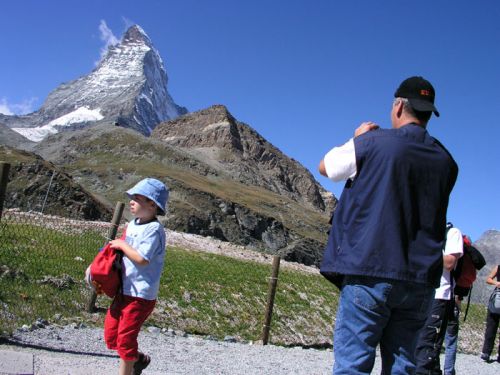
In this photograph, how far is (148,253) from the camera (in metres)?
4.58

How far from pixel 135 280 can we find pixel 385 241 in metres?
2.38

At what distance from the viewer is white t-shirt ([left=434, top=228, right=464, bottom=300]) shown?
5.95 meters

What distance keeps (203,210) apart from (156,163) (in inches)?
1554

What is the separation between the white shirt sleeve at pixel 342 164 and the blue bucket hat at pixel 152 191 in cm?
200

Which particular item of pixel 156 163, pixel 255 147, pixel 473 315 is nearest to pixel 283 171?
pixel 255 147

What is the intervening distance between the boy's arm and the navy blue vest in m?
1.82

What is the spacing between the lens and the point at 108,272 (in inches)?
177

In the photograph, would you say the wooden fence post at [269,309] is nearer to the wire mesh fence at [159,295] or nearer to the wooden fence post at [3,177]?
the wire mesh fence at [159,295]

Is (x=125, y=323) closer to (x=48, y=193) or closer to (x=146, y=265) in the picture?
(x=146, y=265)

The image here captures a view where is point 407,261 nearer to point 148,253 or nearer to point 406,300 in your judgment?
point 406,300

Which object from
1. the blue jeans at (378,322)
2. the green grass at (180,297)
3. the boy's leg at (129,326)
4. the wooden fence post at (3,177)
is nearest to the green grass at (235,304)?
the green grass at (180,297)

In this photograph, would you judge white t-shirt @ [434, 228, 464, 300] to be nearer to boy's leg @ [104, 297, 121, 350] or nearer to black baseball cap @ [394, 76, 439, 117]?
black baseball cap @ [394, 76, 439, 117]

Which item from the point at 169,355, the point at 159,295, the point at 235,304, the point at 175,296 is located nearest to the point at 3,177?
the point at 169,355

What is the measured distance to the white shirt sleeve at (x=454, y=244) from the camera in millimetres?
5934
